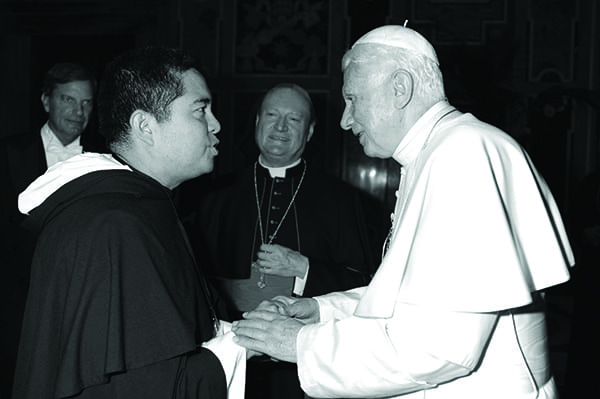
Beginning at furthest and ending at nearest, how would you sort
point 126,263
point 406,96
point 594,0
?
point 594,0, point 406,96, point 126,263

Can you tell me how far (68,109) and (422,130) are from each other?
311 centimetres

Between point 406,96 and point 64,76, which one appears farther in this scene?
point 64,76

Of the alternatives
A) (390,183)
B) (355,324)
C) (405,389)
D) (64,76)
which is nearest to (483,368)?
(405,389)

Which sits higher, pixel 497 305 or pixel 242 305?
pixel 497 305

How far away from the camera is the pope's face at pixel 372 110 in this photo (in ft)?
6.97

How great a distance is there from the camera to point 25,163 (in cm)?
430

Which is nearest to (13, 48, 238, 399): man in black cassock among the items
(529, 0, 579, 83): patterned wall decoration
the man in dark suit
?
the man in dark suit

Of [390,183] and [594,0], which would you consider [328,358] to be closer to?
[390,183]

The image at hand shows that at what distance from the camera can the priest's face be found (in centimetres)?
409

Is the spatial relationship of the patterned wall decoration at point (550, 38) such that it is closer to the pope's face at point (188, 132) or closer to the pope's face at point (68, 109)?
the pope's face at point (68, 109)

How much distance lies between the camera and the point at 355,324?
74.0 inches

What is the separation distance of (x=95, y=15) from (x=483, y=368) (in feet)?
25.2

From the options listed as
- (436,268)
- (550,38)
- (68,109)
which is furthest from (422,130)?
(550,38)

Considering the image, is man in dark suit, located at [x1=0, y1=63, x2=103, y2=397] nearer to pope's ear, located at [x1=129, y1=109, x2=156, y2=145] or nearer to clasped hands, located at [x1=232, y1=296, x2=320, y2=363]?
pope's ear, located at [x1=129, y1=109, x2=156, y2=145]
